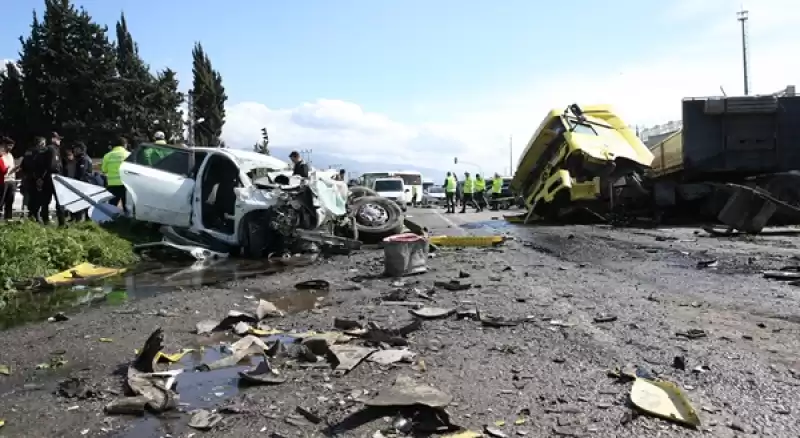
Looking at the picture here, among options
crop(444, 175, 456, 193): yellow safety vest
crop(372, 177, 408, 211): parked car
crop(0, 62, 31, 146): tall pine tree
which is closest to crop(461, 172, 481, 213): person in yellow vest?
crop(444, 175, 456, 193): yellow safety vest

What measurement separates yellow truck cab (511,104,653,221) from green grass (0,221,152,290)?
861 centimetres

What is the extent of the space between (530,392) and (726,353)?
132cm

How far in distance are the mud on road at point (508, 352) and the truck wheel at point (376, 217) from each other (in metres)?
2.98

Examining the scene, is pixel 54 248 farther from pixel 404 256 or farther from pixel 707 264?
pixel 707 264

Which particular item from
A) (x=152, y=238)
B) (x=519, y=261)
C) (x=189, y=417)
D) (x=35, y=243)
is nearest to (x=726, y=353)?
(x=189, y=417)

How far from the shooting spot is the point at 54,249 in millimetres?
7578

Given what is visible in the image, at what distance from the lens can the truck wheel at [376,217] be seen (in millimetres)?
10070

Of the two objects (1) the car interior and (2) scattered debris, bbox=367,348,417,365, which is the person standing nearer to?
(1) the car interior

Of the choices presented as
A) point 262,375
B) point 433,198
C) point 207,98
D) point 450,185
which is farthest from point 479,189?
point 207,98

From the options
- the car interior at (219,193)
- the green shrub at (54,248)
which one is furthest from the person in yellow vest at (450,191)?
the green shrub at (54,248)

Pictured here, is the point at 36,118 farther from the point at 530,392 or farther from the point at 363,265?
the point at 530,392

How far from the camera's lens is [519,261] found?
7.75 m

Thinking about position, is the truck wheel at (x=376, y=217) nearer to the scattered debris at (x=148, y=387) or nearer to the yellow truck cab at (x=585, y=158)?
the yellow truck cab at (x=585, y=158)

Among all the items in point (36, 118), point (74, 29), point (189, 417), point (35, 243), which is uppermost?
point (74, 29)
